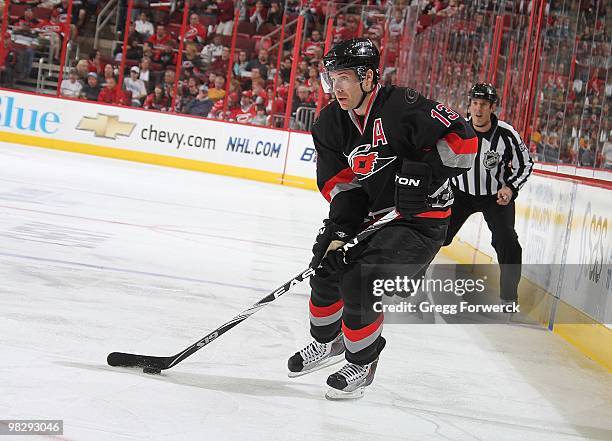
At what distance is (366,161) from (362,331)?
0.54 m

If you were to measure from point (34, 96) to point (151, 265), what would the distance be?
6.99 metres

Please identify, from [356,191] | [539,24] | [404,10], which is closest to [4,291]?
[356,191]

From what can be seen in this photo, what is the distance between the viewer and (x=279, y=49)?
11992mm

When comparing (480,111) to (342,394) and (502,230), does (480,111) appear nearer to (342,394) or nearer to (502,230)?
(502,230)

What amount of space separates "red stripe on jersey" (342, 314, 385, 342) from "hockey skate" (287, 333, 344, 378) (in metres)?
0.23

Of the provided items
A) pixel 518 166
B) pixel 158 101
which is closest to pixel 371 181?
pixel 518 166

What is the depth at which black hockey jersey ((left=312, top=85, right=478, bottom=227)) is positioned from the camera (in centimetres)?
288

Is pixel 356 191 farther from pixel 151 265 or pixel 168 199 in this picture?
pixel 168 199

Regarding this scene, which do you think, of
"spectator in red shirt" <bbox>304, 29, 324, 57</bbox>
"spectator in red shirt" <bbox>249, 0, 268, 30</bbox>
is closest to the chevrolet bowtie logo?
"spectator in red shirt" <bbox>249, 0, 268, 30</bbox>

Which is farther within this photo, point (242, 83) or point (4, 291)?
point (242, 83)

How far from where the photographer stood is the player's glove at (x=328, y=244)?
2957mm

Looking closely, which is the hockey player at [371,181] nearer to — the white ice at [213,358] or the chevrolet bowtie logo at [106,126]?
the white ice at [213,358]

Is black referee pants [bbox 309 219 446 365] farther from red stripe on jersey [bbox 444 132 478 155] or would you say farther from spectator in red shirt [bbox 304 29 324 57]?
spectator in red shirt [bbox 304 29 324 57]

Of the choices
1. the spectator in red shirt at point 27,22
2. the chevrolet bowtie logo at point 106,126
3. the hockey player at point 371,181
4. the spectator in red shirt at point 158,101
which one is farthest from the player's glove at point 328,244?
the spectator in red shirt at point 27,22
